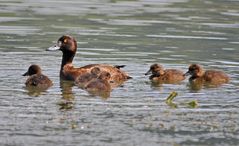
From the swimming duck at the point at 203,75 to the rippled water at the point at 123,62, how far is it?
0.36 meters

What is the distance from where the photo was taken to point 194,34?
69.2ft

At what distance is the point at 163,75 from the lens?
51.4 feet

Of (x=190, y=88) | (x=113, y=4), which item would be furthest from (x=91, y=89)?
(x=113, y=4)

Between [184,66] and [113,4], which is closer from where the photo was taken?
[184,66]

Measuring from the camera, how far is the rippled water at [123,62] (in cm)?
1148

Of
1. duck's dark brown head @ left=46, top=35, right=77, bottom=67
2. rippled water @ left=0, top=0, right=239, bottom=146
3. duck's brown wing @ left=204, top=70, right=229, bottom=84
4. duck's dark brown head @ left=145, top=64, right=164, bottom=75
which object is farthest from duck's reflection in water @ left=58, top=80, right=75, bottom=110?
duck's brown wing @ left=204, top=70, right=229, bottom=84

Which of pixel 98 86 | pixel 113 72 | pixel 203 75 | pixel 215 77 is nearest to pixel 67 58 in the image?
pixel 113 72

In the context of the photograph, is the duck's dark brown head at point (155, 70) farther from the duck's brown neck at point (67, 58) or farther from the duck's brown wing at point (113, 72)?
the duck's brown neck at point (67, 58)

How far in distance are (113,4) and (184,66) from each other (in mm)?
9556

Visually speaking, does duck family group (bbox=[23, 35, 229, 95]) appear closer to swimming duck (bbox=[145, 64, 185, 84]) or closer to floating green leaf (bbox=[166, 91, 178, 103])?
swimming duck (bbox=[145, 64, 185, 84])

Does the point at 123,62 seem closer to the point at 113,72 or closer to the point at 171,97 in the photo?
the point at 113,72

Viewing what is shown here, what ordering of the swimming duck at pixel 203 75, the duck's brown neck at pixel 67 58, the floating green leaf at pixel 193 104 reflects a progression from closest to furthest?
the floating green leaf at pixel 193 104 → the swimming duck at pixel 203 75 → the duck's brown neck at pixel 67 58

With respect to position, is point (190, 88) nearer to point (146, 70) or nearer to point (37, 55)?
point (146, 70)

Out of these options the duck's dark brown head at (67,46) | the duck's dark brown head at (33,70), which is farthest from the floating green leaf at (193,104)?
the duck's dark brown head at (67,46)
